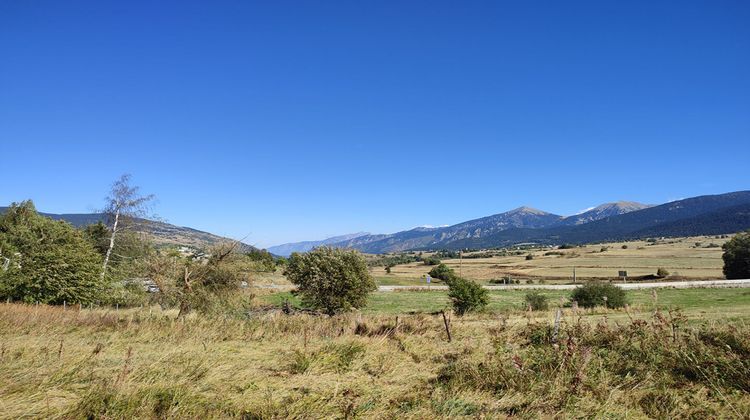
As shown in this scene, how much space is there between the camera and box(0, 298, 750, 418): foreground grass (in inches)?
200

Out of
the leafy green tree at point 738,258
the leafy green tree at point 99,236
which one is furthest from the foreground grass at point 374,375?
the leafy green tree at point 738,258

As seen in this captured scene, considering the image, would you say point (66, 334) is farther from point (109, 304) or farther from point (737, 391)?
point (109, 304)

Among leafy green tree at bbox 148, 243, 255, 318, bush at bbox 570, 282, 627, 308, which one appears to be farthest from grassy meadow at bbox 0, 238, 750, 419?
bush at bbox 570, 282, 627, 308

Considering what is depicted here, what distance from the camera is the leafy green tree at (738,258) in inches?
2191

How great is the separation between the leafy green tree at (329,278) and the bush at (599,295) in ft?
52.3

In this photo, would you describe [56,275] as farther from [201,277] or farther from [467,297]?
[467,297]

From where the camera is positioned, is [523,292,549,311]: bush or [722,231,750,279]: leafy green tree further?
[722,231,750,279]: leafy green tree

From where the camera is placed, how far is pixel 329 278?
24.6 meters

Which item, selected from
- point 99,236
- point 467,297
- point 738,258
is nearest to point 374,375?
point 467,297

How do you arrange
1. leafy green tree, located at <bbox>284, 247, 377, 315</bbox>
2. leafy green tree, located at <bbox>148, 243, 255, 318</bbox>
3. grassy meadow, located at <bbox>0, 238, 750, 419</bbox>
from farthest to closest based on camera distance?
leafy green tree, located at <bbox>284, 247, 377, 315</bbox>
leafy green tree, located at <bbox>148, 243, 255, 318</bbox>
grassy meadow, located at <bbox>0, 238, 750, 419</bbox>

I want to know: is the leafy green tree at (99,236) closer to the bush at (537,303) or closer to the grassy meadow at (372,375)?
the grassy meadow at (372,375)

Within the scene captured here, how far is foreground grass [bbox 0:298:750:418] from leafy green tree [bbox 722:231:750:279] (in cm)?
6334

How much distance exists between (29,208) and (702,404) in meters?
58.2

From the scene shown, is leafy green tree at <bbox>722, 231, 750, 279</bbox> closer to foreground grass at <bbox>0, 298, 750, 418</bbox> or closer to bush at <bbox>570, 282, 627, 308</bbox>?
bush at <bbox>570, 282, 627, 308</bbox>
